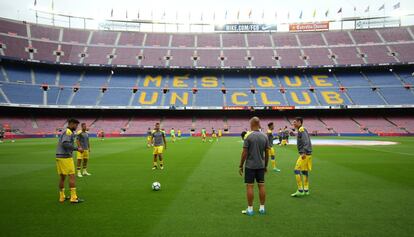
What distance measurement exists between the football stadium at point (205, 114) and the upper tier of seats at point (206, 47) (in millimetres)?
387

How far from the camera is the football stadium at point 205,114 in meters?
7.06

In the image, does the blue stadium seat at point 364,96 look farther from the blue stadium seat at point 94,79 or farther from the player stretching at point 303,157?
the blue stadium seat at point 94,79

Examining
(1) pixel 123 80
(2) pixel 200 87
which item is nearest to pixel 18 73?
(1) pixel 123 80

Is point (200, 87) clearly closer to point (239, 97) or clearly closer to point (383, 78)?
point (239, 97)

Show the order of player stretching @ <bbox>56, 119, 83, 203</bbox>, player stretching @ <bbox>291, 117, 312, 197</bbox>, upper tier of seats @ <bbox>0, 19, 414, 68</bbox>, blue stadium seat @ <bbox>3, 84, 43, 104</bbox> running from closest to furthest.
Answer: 1. player stretching @ <bbox>56, 119, 83, 203</bbox>
2. player stretching @ <bbox>291, 117, 312, 197</bbox>
3. blue stadium seat @ <bbox>3, 84, 43, 104</bbox>
4. upper tier of seats @ <bbox>0, 19, 414, 68</bbox>

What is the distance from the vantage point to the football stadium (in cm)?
706

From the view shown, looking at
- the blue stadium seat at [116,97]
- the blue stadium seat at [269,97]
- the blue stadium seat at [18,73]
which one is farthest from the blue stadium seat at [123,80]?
the blue stadium seat at [269,97]

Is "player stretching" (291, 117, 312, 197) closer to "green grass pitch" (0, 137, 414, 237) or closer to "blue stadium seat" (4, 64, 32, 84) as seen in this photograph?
"green grass pitch" (0, 137, 414, 237)

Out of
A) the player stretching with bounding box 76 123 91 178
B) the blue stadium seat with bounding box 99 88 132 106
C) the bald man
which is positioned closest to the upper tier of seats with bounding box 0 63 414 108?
the blue stadium seat with bounding box 99 88 132 106

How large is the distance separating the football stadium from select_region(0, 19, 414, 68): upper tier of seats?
1.27 feet

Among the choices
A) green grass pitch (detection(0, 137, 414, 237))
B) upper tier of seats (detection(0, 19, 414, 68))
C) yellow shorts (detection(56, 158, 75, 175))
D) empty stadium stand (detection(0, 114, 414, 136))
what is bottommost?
green grass pitch (detection(0, 137, 414, 237))

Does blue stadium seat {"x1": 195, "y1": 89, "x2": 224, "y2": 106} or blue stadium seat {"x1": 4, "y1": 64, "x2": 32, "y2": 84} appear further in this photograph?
blue stadium seat {"x1": 195, "y1": 89, "x2": 224, "y2": 106}

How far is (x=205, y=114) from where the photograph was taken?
54875 mm

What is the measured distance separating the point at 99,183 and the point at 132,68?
51668 mm
